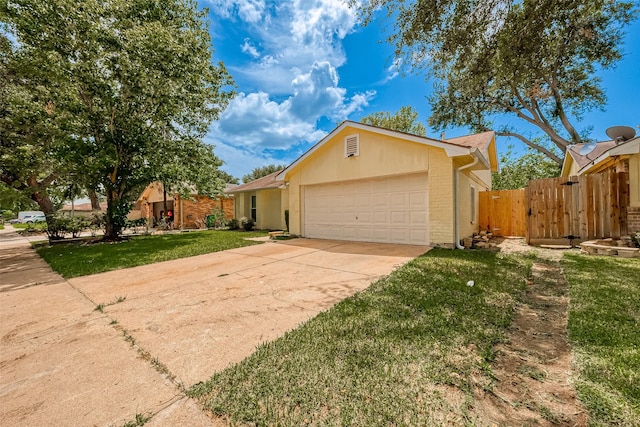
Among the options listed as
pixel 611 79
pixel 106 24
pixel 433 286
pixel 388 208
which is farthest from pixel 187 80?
pixel 611 79

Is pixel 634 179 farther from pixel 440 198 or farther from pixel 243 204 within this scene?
pixel 243 204

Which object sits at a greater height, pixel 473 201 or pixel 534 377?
pixel 473 201

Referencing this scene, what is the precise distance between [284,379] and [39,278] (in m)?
6.81

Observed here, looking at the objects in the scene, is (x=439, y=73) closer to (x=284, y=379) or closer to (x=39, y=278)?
(x=284, y=379)

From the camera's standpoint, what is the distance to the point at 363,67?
487 inches

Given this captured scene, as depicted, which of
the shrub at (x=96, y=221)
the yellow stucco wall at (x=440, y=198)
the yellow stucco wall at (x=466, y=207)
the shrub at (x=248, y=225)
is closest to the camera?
the yellow stucco wall at (x=440, y=198)

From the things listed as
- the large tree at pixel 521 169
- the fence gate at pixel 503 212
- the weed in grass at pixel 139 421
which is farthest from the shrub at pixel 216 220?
the large tree at pixel 521 169

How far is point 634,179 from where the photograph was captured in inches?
275

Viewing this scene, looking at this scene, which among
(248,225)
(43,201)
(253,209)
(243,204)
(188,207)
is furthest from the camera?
(188,207)

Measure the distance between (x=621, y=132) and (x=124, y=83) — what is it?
17.3 metres

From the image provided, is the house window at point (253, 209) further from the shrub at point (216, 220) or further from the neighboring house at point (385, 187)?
the neighboring house at point (385, 187)

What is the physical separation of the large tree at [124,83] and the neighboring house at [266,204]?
10.7 feet

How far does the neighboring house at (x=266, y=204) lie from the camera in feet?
Answer: 50.1

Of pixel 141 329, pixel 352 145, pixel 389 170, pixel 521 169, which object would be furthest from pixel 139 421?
pixel 521 169
